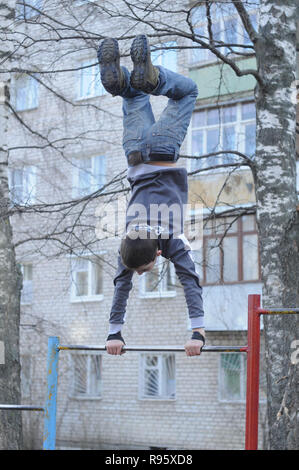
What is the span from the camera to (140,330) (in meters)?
Answer: 15.7

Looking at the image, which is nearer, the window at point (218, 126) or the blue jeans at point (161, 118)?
the blue jeans at point (161, 118)

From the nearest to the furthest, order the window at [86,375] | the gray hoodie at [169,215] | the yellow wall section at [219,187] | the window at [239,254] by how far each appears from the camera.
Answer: the gray hoodie at [169,215] < the yellow wall section at [219,187] < the window at [239,254] < the window at [86,375]

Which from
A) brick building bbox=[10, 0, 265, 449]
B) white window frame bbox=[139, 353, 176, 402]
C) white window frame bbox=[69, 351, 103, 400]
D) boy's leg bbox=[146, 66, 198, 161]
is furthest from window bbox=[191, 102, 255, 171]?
boy's leg bbox=[146, 66, 198, 161]

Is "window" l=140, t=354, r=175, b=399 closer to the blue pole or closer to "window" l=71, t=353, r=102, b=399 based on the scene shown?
"window" l=71, t=353, r=102, b=399

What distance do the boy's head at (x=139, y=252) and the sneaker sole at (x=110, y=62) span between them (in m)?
0.90

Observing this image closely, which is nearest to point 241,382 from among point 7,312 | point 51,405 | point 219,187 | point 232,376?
point 232,376

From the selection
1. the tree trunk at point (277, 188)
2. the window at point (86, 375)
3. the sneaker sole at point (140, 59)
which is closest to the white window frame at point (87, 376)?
the window at point (86, 375)

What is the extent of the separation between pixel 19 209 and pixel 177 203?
3.44 metres

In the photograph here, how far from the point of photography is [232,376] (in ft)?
48.8

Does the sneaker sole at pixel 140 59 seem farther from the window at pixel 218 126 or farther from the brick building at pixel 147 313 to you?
the window at pixel 218 126

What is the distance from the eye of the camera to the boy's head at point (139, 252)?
418 centimetres

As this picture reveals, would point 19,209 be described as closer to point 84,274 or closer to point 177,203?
point 177,203

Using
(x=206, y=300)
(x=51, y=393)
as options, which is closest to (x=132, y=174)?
(x=51, y=393)

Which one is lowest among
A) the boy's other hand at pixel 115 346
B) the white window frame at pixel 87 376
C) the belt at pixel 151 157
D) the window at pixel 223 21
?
the white window frame at pixel 87 376
